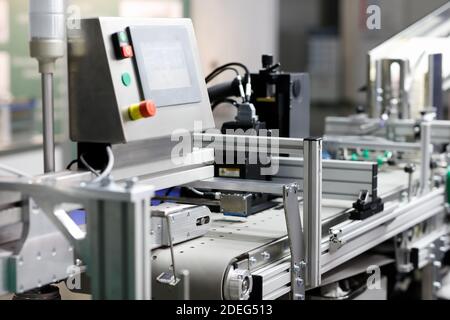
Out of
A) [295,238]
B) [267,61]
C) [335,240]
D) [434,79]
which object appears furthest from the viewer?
[434,79]

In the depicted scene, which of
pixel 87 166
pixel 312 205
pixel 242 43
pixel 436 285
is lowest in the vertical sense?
pixel 436 285

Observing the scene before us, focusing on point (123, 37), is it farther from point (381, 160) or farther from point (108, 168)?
point (381, 160)

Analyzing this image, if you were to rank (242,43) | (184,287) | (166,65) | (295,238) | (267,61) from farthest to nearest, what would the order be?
(242,43) < (267,61) < (295,238) < (166,65) < (184,287)

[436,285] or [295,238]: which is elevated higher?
[295,238]

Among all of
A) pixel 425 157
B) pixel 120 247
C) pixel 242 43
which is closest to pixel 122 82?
pixel 120 247

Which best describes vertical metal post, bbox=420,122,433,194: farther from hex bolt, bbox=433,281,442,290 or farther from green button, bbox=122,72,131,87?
green button, bbox=122,72,131,87

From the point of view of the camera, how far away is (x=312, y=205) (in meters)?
→ 1.63

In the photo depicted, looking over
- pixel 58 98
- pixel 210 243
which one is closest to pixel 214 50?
pixel 58 98

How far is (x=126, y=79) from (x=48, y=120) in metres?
0.16

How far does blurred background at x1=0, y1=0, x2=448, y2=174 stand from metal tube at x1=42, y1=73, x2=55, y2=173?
2.7 inches

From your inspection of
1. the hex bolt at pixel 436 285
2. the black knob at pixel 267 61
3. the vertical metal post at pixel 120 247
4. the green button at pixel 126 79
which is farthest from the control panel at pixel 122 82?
the hex bolt at pixel 436 285

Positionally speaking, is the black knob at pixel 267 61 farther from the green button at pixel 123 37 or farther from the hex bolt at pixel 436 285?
the hex bolt at pixel 436 285

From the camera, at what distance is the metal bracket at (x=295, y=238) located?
1621mm
